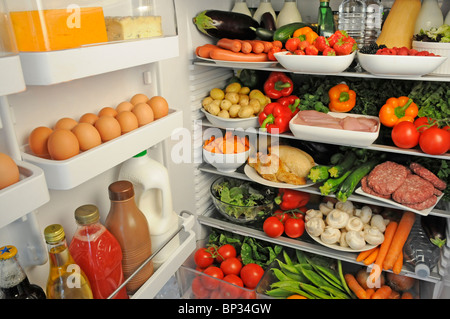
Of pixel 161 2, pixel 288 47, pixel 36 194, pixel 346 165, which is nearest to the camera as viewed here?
pixel 36 194

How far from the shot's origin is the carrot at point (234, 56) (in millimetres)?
1667

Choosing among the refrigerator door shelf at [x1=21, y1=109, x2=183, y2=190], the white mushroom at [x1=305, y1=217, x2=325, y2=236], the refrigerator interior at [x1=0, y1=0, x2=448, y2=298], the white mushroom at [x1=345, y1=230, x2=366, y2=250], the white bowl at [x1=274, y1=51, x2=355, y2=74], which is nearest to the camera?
the refrigerator door shelf at [x1=21, y1=109, x2=183, y2=190]

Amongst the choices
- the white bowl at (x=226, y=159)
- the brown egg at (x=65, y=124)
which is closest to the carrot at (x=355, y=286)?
the white bowl at (x=226, y=159)

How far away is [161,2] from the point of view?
1.19 m

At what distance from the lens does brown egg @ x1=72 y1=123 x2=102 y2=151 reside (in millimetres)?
928

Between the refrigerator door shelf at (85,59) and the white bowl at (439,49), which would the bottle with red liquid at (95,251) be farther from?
the white bowl at (439,49)

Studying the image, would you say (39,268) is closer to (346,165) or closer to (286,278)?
(286,278)

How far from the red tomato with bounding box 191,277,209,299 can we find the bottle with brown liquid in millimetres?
302

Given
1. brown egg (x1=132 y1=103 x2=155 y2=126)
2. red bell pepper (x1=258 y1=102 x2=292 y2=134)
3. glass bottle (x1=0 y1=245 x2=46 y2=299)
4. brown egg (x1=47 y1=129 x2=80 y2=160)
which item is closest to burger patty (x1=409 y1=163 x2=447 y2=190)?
red bell pepper (x1=258 y1=102 x2=292 y2=134)

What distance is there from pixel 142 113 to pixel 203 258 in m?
1.07

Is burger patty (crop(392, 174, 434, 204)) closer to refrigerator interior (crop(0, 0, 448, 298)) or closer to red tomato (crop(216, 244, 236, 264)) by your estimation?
refrigerator interior (crop(0, 0, 448, 298))

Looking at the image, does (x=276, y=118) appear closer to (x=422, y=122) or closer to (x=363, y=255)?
(x=422, y=122)

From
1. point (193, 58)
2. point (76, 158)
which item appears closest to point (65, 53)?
point (76, 158)

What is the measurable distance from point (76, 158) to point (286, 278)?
127cm
